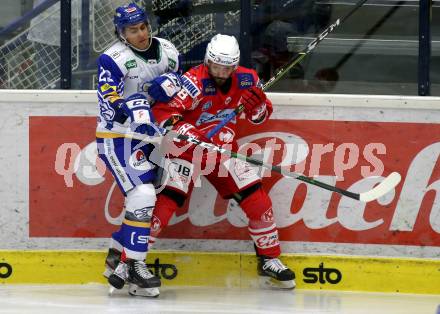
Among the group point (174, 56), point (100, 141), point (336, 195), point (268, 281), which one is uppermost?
A: point (174, 56)

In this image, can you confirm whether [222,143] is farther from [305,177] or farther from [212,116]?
[305,177]

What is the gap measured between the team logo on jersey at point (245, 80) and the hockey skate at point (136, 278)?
99 centimetres

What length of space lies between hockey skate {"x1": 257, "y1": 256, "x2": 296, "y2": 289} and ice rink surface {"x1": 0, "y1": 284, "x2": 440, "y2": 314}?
54 millimetres

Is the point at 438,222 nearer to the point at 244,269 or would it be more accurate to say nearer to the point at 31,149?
the point at 244,269

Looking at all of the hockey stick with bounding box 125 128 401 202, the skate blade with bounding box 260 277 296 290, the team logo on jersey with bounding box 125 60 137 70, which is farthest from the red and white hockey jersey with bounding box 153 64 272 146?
the skate blade with bounding box 260 277 296 290

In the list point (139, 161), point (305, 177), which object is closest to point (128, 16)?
point (139, 161)

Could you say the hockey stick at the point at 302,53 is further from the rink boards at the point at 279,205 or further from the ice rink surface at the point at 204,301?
the ice rink surface at the point at 204,301

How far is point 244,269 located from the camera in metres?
5.83

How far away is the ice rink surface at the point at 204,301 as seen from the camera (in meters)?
5.27

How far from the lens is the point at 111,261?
566 centimetres

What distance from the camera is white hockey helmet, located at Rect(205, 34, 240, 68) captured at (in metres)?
5.43

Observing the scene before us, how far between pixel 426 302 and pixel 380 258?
36 cm

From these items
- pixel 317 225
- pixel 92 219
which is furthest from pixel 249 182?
pixel 92 219

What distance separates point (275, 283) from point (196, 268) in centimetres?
41
